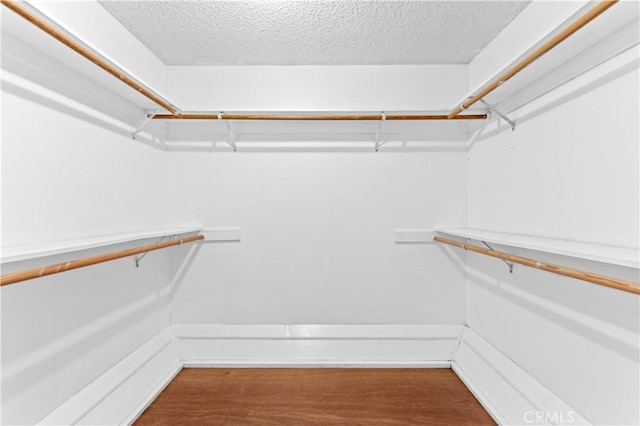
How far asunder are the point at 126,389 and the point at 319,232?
144 centimetres

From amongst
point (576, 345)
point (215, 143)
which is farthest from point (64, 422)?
point (576, 345)

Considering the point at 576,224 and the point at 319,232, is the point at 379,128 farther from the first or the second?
the point at 576,224

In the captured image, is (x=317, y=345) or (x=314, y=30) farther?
(x=317, y=345)

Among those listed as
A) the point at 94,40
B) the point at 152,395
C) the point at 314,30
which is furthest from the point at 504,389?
the point at 94,40

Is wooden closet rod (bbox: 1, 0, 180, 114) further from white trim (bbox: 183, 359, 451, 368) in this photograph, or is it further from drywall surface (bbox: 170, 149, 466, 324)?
white trim (bbox: 183, 359, 451, 368)

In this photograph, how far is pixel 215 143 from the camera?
2.16m

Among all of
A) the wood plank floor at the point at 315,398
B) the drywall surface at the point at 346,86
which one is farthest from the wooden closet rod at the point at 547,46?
the wood plank floor at the point at 315,398

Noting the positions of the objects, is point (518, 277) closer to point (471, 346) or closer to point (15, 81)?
point (471, 346)

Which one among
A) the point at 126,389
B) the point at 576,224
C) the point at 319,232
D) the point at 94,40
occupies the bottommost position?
the point at 126,389

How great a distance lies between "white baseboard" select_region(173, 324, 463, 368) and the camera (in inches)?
79.4

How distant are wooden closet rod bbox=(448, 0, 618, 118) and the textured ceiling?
47 cm

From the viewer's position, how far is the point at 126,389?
5.13 ft

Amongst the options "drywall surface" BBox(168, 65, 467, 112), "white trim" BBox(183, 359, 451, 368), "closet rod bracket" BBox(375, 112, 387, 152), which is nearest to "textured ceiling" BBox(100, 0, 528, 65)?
"drywall surface" BBox(168, 65, 467, 112)

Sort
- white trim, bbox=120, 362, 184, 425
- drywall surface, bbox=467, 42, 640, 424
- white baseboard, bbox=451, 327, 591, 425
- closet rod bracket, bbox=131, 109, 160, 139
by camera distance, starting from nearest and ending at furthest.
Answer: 1. drywall surface, bbox=467, 42, 640, 424
2. white baseboard, bbox=451, 327, 591, 425
3. white trim, bbox=120, 362, 184, 425
4. closet rod bracket, bbox=131, 109, 160, 139
